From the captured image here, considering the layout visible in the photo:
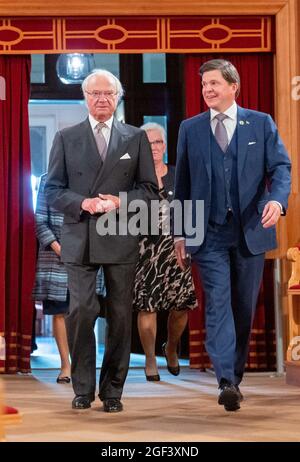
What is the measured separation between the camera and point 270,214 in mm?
4074

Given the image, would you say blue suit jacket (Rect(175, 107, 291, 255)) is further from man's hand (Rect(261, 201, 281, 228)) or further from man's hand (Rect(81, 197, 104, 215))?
man's hand (Rect(81, 197, 104, 215))

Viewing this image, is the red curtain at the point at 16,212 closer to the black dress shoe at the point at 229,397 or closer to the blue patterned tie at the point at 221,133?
the blue patterned tie at the point at 221,133

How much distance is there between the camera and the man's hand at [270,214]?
4070mm

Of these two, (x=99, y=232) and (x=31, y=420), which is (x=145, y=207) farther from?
(x=31, y=420)

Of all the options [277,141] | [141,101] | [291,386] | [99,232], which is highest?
[141,101]

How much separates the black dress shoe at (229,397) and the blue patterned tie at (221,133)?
0.98 metres

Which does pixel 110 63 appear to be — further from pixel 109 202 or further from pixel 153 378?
pixel 109 202

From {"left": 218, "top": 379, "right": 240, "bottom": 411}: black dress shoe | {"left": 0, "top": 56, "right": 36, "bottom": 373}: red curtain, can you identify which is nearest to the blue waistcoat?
{"left": 218, "top": 379, "right": 240, "bottom": 411}: black dress shoe

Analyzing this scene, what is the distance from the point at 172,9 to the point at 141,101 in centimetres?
126

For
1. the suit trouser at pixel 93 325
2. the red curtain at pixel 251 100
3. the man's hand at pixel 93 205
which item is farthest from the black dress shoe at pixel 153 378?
the man's hand at pixel 93 205

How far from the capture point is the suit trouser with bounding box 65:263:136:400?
4.20 meters

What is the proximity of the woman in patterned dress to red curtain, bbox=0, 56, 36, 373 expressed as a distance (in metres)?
0.81

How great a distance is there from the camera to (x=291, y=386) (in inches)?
214
